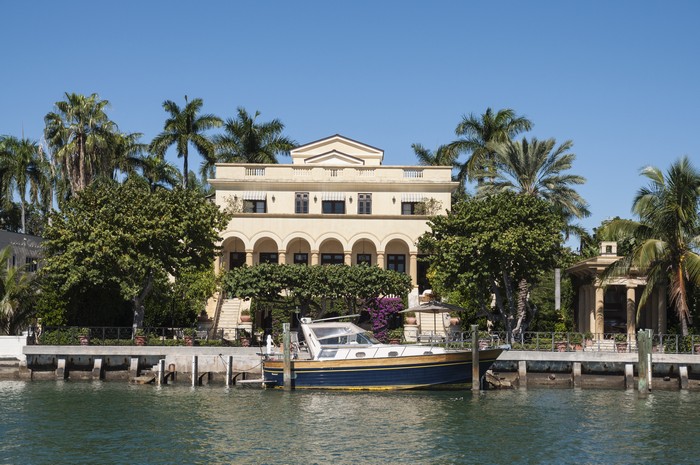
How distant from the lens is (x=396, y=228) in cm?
6269

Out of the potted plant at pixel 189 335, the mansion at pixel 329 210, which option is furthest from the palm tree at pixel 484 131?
the potted plant at pixel 189 335

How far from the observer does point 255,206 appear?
65312 millimetres

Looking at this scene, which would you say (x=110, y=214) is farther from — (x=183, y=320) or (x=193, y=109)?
(x=193, y=109)

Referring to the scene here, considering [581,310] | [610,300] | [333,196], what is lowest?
[581,310]

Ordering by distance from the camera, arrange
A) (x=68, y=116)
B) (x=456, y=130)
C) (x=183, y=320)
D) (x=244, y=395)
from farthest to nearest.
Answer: (x=456, y=130) < (x=68, y=116) < (x=183, y=320) < (x=244, y=395)

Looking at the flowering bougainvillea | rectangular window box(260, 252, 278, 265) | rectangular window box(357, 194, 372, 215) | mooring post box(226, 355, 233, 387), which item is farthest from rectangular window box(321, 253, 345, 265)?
mooring post box(226, 355, 233, 387)

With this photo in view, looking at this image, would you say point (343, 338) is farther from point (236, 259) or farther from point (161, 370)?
point (236, 259)

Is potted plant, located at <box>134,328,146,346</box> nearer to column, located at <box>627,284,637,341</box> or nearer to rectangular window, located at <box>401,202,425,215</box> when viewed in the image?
rectangular window, located at <box>401,202,425,215</box>

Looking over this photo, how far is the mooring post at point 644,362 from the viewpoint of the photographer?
41594 millimetres

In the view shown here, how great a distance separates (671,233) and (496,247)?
8.62 metres

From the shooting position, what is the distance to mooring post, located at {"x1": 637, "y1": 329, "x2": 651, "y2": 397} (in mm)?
41594

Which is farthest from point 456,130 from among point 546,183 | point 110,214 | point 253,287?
point 110,214

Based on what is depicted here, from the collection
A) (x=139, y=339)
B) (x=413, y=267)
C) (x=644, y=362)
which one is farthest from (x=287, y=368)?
(x=413, y=267)

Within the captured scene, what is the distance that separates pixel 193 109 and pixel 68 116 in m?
13.0
